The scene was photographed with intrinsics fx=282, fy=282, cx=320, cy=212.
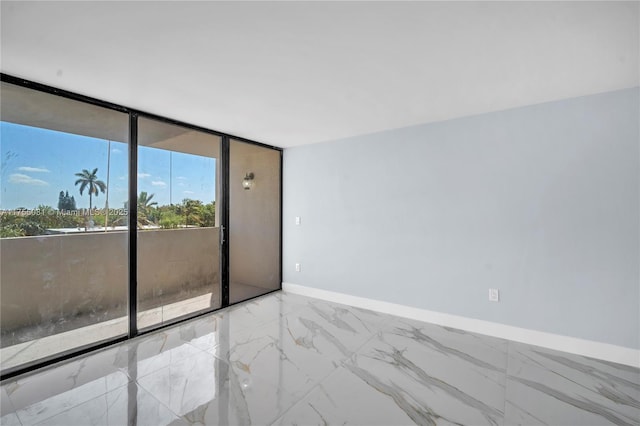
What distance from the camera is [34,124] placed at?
2.23m

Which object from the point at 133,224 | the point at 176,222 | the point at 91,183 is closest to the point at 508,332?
the point at 176,222

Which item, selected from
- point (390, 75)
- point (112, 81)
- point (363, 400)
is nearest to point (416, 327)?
point (363, 400)

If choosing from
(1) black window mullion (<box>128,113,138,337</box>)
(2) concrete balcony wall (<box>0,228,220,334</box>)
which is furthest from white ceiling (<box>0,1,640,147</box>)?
(2) concrete balcony wall (<box>0,228,220,334</box>)

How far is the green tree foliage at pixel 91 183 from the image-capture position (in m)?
2.46

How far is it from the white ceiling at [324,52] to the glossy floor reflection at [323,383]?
7.45 ft

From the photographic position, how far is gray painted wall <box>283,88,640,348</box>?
7.72 ft

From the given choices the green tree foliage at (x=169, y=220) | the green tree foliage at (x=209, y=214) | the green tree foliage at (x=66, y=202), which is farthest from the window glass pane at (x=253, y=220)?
the green tree foliage at (x=66, y=202)

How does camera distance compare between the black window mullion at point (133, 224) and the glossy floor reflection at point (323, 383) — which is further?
the black window mullion at point (133, 224)

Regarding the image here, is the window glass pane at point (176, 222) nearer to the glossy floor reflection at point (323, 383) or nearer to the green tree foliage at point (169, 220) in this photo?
the green tree foliage at point (169, 220)

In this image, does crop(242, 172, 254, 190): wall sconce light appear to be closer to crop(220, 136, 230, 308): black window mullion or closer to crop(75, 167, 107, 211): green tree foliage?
crop(220, 136, 230, 308): black window mullion

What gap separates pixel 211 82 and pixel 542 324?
3614 millimetres

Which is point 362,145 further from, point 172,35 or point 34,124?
point 34,124

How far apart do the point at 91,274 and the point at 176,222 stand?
88 centimetres

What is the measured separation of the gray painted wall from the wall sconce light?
3.18 feet
